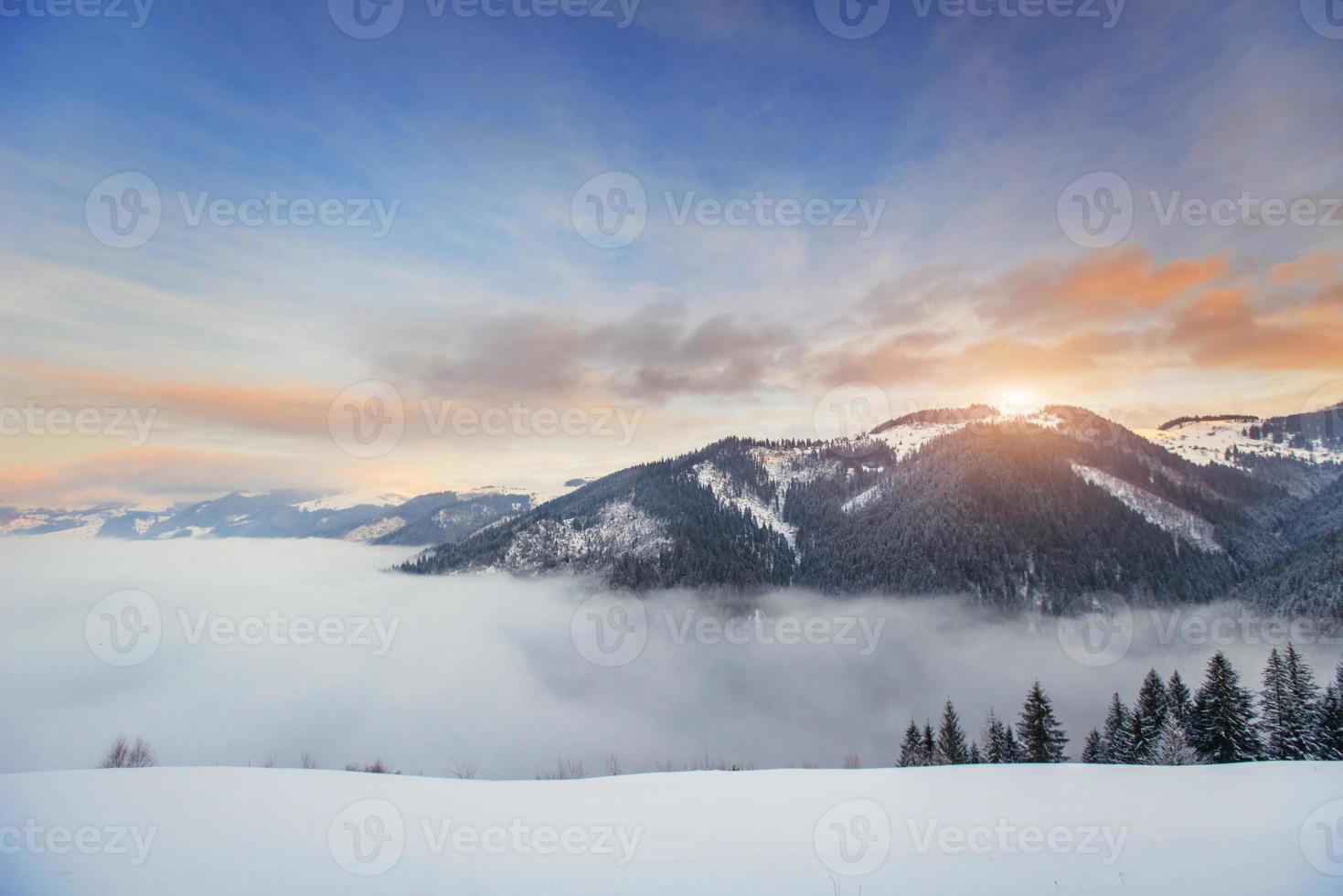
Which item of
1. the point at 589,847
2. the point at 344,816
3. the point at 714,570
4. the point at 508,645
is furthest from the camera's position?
the point at 508,645

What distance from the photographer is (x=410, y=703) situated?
162375 millimetres

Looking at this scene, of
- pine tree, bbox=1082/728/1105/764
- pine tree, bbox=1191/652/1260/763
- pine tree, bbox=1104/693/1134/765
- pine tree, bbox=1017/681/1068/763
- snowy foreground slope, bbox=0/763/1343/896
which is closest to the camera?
snowy foreground slope, bbox=0/763/1343/896

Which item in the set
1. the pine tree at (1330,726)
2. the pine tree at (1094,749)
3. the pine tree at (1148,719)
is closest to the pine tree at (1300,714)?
the pine tree at (1330,726)

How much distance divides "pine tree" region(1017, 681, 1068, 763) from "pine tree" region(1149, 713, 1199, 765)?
Answer: 14.3 ft

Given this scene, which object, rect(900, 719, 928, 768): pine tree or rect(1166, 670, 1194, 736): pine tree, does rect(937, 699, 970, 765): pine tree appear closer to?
rect(900, 719, 928, 768): pine tree

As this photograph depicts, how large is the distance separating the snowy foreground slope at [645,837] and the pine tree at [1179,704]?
72.1 feet

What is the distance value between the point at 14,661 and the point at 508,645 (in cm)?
12551

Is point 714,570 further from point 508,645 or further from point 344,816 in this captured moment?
point 344,816

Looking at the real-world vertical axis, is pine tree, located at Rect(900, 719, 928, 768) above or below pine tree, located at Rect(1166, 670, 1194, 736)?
below

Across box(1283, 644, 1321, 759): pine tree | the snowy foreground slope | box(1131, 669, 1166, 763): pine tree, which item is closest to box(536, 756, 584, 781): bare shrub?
the snowy foreground slope

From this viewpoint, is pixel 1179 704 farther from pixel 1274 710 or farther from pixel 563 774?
pixel 563 774

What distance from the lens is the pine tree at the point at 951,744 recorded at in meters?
34.4

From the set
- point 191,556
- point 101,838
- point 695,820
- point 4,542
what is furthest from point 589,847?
point 191,556

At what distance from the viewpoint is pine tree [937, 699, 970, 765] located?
34.4m
